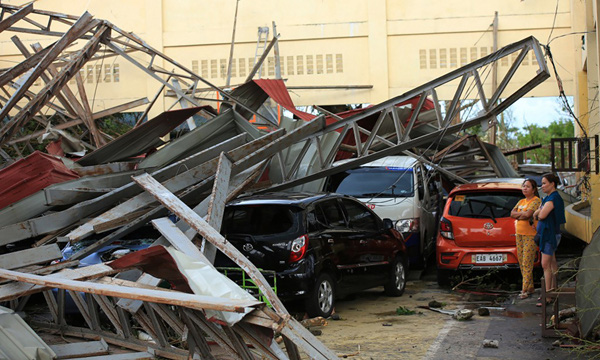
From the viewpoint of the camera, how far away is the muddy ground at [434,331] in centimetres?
727

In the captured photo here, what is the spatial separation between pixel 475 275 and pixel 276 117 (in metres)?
9.64

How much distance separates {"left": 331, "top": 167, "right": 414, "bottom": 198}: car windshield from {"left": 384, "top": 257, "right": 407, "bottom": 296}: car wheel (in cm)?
237

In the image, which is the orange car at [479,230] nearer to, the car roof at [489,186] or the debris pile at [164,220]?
the car roof at [489,186]

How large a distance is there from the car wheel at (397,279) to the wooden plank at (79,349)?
5277 millimetres

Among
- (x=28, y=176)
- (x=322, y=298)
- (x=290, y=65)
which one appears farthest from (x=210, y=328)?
(x=290, y=65)

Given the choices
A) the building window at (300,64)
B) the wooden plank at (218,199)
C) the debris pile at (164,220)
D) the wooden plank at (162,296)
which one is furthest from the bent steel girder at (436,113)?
the building window at (300,64)

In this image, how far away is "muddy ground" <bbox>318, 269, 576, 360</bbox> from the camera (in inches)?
286

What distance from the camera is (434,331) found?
845 centimetres

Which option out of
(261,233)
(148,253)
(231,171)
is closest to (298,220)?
(261,233)

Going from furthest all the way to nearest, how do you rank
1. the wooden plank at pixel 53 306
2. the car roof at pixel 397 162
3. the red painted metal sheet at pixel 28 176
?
the car roof at pixel 397 162 → the red painted metal sheet at pixel 28 176 → the wooden plank at pixel 53 306

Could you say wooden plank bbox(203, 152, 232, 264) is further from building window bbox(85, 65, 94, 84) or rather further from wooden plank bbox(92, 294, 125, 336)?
building window bbox(85, 65, 94, 84)

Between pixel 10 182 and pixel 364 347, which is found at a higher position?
pixel 10 182

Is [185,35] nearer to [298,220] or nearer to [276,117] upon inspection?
[276,117]

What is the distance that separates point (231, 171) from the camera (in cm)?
955
